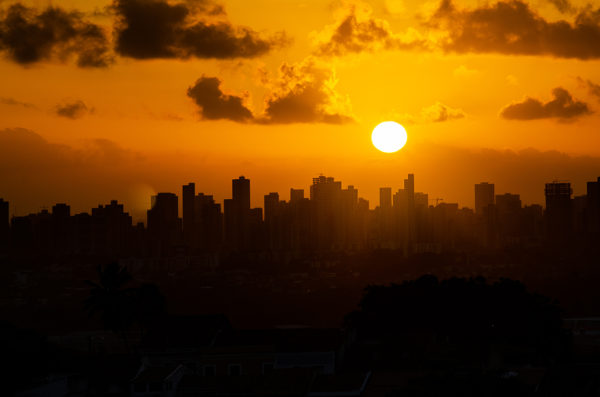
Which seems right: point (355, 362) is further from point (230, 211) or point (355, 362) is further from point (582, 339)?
point (230, 211)

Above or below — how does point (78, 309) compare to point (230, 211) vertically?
below

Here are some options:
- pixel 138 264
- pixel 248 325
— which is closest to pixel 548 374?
pixel 248 325

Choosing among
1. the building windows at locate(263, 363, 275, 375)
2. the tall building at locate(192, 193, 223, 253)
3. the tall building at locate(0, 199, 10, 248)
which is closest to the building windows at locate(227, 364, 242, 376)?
the building windows at locate(263, 363, 275, 375)

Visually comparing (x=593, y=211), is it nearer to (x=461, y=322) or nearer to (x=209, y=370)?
(x=461, y=322)

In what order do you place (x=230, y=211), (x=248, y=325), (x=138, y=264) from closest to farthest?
(x=248, y=325) < (x=138, y=264) < (x=230, y=211)

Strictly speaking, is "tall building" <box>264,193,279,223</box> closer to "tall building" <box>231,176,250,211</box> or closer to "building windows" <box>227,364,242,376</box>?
"tall building" <box>231,176,250,211</box>

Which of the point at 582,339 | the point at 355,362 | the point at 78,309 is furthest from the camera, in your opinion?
the point at 78,309
